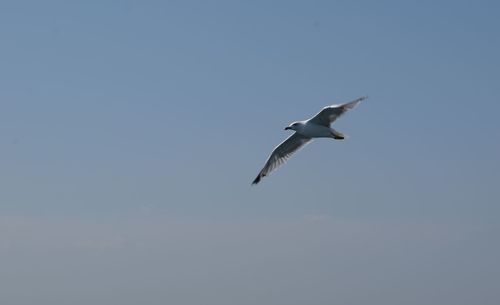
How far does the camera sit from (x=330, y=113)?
3872cm

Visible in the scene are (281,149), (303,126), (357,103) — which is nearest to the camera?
(357,103)

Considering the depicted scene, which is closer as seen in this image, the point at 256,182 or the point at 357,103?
the point at 357,103

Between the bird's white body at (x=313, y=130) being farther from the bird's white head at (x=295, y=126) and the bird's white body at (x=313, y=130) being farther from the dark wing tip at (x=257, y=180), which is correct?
the dark wing tip at (x=257, y=180)

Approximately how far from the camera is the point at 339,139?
3959cm

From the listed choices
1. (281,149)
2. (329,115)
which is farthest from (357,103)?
(281,149)

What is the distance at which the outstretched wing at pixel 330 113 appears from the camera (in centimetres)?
3809

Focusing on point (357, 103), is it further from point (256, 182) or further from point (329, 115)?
point (256, 182)

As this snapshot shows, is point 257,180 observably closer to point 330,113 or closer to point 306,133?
point 306,133

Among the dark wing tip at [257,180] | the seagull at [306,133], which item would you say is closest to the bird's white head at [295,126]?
the seagull at [306,133]

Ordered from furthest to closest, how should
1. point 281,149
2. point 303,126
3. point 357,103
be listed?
point 281,149 < point 303,126 < point 357,103

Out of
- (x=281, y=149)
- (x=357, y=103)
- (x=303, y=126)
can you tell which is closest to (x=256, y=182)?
(x=281, y=149)

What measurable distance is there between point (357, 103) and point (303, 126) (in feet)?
12.0

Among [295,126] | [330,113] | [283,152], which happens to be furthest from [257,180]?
[330,113]

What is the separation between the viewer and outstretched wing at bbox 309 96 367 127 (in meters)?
38.1
